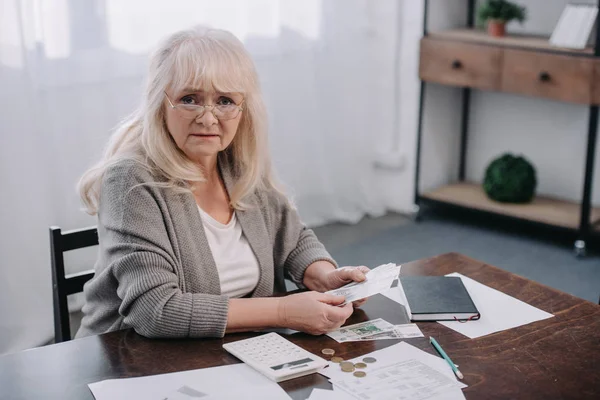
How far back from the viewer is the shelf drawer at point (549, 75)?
3.58 metres

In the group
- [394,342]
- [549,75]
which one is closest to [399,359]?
[394,342]

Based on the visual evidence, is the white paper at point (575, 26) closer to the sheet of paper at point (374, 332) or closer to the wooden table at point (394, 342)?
the wooden table at point (394, 342)

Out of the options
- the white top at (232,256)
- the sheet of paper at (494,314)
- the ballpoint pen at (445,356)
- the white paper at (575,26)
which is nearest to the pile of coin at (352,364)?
the ballpoint pen at (445,356)

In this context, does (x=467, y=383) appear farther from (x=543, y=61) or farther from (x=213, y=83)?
(x=543, y=61)

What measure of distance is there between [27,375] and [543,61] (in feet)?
9.69

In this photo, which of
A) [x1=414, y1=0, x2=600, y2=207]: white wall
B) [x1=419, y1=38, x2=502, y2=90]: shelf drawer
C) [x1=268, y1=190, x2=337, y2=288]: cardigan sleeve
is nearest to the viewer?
[x1=268, y1=190, x2=337, y2=288]: cardigan sleeve

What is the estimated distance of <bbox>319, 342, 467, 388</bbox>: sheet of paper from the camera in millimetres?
1396

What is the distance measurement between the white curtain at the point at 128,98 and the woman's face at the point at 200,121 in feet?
4.41

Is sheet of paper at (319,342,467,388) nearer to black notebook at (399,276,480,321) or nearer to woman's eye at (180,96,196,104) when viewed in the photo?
black notebook at (399,276,480,321)

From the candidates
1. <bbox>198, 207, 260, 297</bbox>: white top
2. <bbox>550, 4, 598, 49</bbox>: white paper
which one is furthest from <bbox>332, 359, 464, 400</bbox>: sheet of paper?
<bbox>550, 4, 598, 49</bbox>: white paper

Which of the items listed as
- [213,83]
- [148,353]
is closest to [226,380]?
[148,353]

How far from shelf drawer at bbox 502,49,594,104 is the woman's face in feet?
7.56

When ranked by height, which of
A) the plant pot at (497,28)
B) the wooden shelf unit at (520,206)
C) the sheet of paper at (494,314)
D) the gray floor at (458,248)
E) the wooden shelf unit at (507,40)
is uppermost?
the plant pot at (497,28)

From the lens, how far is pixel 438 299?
5.52ft
